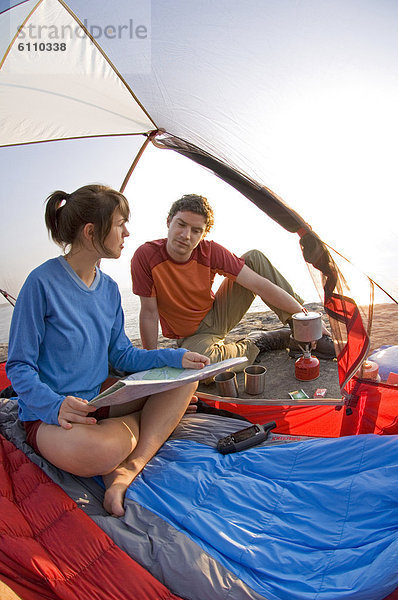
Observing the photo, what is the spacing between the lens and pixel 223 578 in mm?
893

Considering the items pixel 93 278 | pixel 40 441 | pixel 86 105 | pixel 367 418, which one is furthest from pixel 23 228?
pixel 367 418

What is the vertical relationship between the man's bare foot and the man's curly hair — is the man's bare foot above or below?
below

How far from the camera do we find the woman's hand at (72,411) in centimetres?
111

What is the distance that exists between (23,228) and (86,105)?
2.79ft

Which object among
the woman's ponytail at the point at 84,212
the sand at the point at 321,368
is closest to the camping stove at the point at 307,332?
the sand at the point at 321,368

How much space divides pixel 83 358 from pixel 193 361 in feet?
1.14

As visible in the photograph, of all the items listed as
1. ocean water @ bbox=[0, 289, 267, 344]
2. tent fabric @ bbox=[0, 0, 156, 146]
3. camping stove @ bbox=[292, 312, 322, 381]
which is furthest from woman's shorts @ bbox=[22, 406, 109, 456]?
ocean water @ bbox=[0, 289, 267, 344]

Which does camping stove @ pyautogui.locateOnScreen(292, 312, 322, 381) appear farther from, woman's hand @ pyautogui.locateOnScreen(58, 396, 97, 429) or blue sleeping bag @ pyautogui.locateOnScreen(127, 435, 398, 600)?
woman's hand @ pyautogui.locateOnScreen(58, 396, 97, 429)

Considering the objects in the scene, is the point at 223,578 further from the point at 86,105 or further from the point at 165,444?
the point at 86,105

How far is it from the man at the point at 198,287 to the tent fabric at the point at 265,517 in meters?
→ 0.93

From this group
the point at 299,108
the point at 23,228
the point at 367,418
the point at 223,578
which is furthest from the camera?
the point at 23,228

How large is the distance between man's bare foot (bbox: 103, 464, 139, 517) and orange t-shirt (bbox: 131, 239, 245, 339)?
3.47ft

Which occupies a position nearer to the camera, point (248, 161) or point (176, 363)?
point (176, 363)

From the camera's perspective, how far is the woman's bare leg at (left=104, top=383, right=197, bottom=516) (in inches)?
45.9
